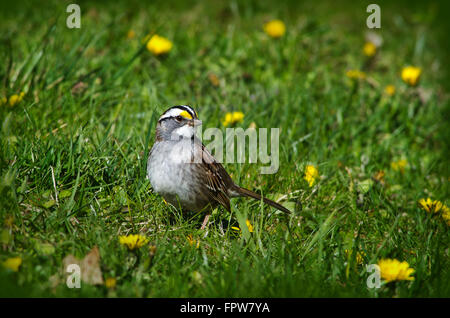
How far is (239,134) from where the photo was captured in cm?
469

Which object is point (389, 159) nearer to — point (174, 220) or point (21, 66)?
point (174, 220)

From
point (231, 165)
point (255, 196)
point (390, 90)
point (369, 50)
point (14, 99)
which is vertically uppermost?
point (369, 50)

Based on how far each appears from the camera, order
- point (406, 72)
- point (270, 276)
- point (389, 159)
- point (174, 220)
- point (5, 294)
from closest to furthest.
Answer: point (5, 294) → point (270, 276) → point (174, 220) → point (389, 159) → point (406, 72)

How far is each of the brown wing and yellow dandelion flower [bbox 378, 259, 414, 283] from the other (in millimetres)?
1254

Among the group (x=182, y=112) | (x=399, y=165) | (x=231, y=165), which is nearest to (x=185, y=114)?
(x=182, y=112)

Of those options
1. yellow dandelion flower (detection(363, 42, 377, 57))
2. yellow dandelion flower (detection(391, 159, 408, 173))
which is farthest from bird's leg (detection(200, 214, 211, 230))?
yellow dandelion flower (detection(363, 42, 377, 57))

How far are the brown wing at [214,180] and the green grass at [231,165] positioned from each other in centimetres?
18

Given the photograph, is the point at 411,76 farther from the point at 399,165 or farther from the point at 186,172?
the point at 186,172

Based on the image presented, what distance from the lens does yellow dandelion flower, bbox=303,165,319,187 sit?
4242mm

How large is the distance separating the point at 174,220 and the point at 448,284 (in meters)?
1.86

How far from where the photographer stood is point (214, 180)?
387 cm

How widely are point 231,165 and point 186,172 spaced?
2.43ft

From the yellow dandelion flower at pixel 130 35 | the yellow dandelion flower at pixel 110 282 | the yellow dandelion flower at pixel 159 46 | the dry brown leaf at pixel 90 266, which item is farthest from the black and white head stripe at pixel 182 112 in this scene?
the yellow dandelion flower at pixel 130 35

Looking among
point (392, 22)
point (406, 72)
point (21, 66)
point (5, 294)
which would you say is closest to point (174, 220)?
point (5, 294)
